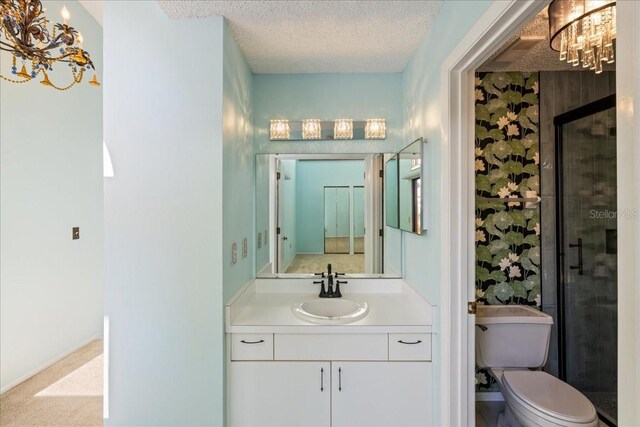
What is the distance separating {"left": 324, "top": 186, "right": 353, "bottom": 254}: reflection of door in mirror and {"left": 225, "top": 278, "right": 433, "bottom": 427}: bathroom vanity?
70 centimetres

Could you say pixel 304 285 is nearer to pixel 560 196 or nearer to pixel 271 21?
pixel 271 21

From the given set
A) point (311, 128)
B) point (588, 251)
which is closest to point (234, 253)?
point (311, 128)

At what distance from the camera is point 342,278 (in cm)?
226

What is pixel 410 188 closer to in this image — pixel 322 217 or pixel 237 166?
pixel 322 217

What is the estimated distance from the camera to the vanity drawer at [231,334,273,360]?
5.47ft

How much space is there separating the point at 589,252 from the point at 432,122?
1541 millimetres

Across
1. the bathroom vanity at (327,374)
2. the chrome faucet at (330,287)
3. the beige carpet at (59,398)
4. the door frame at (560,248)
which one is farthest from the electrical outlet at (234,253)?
the door frame at (560,248)

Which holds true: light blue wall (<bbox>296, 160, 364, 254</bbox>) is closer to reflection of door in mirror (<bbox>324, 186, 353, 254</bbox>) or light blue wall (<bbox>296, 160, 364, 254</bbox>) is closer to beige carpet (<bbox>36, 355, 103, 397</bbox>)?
reflection of door in mirror (<bbox>324, 186, 353, 254</bbox>)

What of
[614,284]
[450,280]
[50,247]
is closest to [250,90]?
[450,280]

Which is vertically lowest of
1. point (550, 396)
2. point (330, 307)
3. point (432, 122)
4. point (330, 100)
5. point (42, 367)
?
point (42, 367)

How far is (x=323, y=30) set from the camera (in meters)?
1.73

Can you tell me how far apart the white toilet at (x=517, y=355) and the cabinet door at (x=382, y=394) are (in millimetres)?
520

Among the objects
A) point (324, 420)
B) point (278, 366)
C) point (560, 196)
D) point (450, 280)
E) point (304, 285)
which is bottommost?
point (324, 420)

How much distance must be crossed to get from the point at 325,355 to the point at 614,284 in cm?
193
